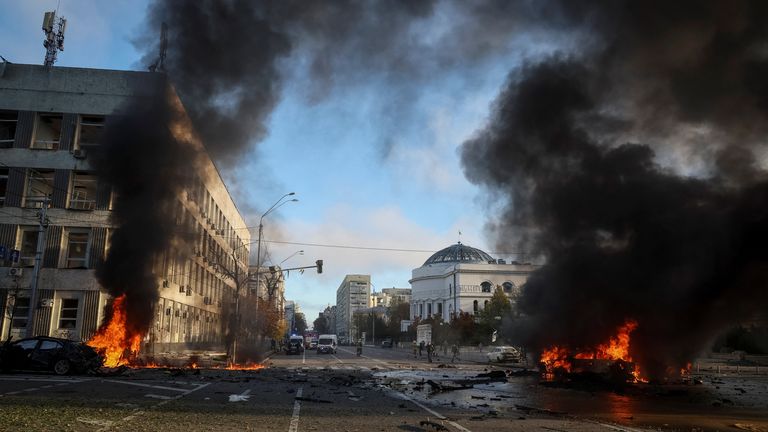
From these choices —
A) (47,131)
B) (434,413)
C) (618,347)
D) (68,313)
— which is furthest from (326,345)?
(434,413)

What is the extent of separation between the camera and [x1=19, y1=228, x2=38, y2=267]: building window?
2575 centimetres

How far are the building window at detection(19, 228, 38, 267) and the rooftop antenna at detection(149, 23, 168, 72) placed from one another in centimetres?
1209

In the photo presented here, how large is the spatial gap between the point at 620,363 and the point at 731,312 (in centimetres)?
418

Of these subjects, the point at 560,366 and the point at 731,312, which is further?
the point at 560,366

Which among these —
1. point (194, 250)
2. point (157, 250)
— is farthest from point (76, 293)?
point (194, 250)

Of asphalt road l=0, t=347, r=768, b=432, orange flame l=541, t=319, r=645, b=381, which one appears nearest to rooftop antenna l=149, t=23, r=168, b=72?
asphalt road l=0, t=347, r=768, b=432

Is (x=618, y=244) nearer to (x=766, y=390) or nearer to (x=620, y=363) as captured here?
(x=620, y=363)

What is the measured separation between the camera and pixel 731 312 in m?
18.4

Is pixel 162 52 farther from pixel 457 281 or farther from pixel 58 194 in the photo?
pixel 457 281

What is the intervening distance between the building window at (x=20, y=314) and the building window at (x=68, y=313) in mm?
1650

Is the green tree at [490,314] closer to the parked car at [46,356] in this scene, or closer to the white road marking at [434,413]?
the white road marking at [434,413]

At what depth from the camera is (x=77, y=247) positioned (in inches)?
1038

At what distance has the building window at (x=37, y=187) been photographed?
26.2 meters

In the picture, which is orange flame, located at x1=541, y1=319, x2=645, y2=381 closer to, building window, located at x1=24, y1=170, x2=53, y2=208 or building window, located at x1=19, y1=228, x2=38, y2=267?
building window, located at x1=19, y1=228, x2=38, y2=267
